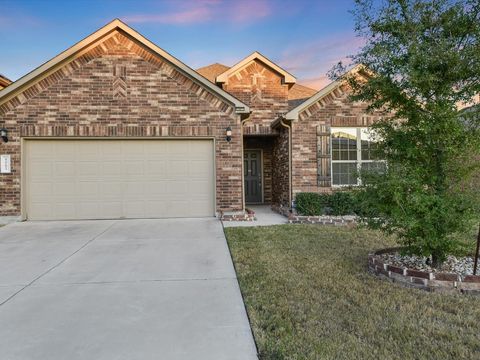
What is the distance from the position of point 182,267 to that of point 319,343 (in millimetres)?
2746

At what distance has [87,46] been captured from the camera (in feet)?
31.1

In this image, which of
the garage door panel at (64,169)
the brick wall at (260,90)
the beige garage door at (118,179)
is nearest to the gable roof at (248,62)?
the brick wall at (260,90)

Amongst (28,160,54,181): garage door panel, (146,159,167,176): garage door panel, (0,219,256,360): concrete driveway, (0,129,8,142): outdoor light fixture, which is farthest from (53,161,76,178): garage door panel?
(0,219,256,360): concrete driveway

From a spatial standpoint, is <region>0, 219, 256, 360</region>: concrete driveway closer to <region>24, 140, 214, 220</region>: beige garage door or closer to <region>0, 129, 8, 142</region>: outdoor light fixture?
<region>24, 140, 214, 220</region>: beige garage door

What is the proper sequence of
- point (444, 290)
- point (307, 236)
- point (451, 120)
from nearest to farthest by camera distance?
point (444, 290)
point (451, 120)
point (307, 236)

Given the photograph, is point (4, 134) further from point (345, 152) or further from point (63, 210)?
point (345, 152)

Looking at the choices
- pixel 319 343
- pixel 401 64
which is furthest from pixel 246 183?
pixel 319 343

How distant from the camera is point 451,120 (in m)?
4.10

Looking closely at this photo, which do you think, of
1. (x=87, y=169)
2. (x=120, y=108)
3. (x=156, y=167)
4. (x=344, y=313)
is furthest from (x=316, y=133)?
(x=344, y=313)

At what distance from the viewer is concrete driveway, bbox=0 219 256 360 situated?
2732mm

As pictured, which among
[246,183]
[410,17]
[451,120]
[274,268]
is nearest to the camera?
[451,120]

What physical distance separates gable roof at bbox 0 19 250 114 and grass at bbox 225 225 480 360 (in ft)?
19.3

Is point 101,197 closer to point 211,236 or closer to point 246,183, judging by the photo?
point 211,236

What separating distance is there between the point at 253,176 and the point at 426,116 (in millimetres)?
9770
